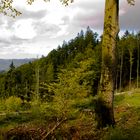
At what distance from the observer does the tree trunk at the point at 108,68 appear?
535 inches

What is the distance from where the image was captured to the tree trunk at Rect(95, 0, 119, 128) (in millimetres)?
13578

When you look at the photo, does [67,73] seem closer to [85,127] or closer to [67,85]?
[67,85]

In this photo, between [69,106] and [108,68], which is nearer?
[108,68]

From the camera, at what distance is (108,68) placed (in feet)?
44.6

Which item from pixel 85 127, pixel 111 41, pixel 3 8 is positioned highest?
pixel 3 8

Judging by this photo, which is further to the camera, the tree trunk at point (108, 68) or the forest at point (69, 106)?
the tree trunk at point (108, 68)

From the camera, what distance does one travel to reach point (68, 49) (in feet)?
579

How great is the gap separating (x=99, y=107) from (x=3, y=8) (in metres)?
5.01

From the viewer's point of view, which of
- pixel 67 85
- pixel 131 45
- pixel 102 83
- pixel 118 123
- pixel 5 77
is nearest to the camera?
pixel 102 83

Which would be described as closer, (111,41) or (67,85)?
(111,41)

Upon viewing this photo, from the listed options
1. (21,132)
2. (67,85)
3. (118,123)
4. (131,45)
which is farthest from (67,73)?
(131,45)

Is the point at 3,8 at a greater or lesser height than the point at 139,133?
greater

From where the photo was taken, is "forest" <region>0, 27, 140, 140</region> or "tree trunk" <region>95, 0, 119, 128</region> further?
"tree trunk" <region>95, 0, 119, 128</region>

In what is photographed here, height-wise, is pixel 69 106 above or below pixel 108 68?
below
